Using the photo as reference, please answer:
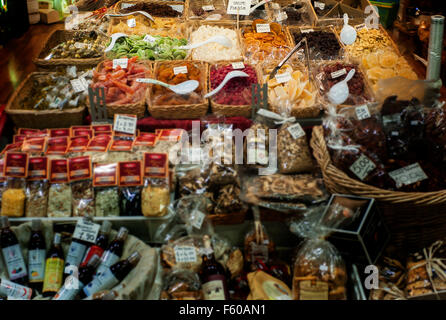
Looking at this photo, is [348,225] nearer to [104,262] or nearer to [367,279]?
[367,279]

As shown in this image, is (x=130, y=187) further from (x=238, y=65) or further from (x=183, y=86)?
(x=238, y=65)

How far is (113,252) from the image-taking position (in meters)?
1.93

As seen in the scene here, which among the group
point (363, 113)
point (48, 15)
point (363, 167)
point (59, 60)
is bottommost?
point (48, 15)

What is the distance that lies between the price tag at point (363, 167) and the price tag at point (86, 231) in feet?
3.95

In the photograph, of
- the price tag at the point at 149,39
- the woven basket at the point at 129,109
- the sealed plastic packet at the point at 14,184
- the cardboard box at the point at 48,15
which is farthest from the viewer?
the cardboard box at the point at 48,15

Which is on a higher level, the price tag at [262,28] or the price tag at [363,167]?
the price tag at [363,167]

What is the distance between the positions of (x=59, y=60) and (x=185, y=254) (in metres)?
1.84

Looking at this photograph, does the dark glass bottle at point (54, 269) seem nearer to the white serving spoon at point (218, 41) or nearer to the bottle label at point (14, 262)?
the bottle label at point (14, 262)

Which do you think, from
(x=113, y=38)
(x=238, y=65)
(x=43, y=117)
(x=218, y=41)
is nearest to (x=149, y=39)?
(x=113, y=38)

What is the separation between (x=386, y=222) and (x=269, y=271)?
0.58m

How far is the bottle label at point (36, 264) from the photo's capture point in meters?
1.90

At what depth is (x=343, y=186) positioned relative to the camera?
192 centimetres

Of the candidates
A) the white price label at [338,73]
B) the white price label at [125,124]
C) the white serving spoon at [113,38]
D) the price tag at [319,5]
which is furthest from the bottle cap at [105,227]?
the price tag at [319,5]

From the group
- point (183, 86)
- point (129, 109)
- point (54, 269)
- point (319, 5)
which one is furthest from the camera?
point (319, 5)
